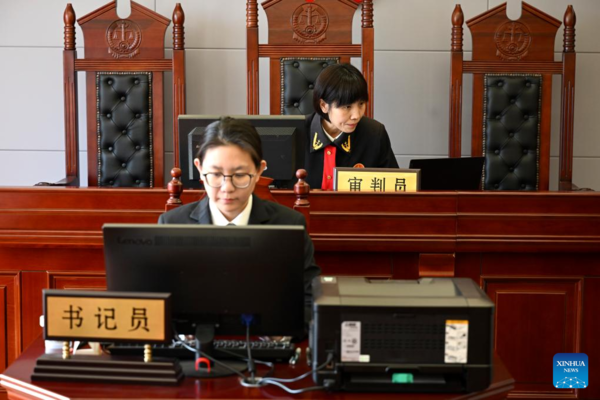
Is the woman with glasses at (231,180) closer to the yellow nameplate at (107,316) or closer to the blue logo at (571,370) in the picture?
the yellow nameplate at (107,316)

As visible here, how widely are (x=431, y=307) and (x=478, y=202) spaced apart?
1306mm

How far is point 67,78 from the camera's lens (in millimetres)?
4176

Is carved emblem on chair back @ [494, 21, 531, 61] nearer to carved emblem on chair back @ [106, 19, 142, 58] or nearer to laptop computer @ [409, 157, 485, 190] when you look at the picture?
laptop computer @ [409, 157, 485, 190]

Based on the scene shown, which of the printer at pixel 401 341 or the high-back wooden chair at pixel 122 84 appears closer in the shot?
the printer at pixel 401 341

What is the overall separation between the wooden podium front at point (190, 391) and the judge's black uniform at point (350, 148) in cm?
177

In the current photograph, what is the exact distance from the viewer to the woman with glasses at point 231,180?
1955 millimetres

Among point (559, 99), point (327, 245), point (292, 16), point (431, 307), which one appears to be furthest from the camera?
point (559, 99)

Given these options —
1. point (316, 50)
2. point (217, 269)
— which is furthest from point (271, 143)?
point (316, 50)

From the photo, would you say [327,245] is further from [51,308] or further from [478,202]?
[51,308]

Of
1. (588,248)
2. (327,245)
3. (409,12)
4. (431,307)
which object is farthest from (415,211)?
(409,12)

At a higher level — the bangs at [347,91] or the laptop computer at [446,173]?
the bangs at [347,91]

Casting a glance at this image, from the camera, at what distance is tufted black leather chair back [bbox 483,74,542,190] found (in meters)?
4.18

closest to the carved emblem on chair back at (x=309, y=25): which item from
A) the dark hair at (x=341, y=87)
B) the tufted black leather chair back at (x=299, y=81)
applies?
the tufted black leather chair back at (x=299, y=81)

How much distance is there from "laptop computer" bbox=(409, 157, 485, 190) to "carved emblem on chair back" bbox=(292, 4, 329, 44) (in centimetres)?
138
